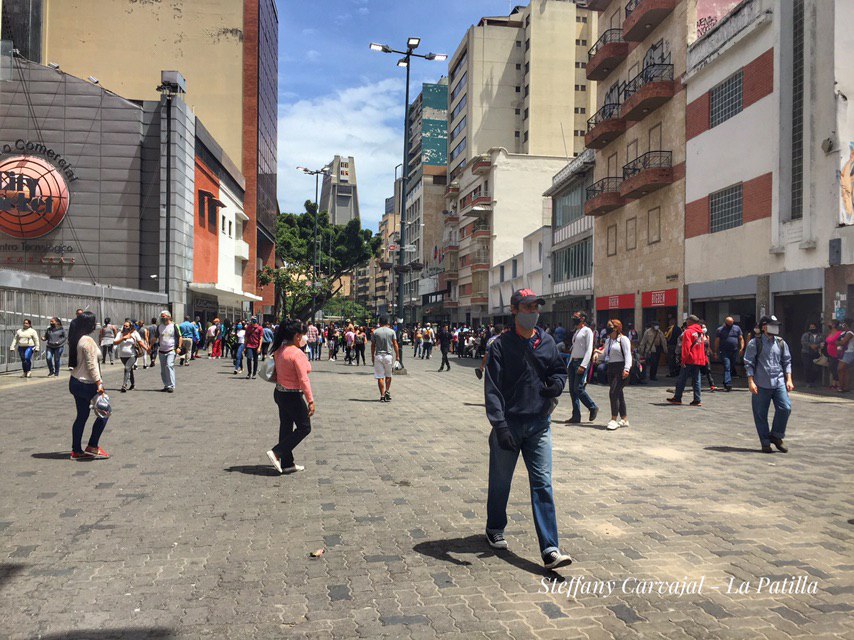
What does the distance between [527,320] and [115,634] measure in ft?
9.32

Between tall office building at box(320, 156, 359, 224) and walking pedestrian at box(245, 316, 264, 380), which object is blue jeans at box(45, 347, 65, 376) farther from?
tall office building at box(320, 156, 359, 224)

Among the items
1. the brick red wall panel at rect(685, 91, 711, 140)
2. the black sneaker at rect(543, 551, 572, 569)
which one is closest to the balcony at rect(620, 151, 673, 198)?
the brick red wall panel at rect(685, 91, 711, 140)

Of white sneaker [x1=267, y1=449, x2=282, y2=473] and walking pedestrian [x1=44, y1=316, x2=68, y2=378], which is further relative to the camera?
walking pedestrian [x1=44, y1=316, x2=68, y2=378]

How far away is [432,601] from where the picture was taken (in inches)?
148

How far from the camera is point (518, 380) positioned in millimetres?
4508

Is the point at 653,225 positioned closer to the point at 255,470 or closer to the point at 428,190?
the point at 255,470

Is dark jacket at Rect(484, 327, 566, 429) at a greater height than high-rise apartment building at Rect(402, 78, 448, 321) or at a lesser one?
lesser

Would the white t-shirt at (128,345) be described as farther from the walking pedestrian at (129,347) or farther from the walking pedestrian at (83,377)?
the walking pedestrian at (83,377)

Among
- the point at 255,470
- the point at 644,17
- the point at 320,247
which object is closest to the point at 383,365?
the point at 255,470

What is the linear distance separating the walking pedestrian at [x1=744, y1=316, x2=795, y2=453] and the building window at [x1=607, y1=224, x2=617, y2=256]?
23250 mm

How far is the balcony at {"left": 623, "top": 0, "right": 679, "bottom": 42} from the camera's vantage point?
26.0 m

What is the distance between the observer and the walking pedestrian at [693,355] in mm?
13469

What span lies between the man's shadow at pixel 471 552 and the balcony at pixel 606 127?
27262 mm

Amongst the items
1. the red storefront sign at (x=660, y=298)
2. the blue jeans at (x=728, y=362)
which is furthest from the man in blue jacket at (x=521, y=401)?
the red storefront sign at (x=660, y=298)
